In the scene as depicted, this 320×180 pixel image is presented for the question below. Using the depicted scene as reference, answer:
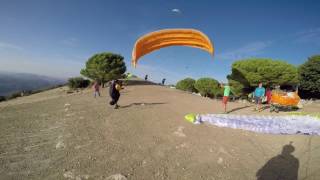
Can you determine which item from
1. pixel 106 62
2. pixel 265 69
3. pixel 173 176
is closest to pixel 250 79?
pixel 265 69

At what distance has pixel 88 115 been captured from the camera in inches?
545

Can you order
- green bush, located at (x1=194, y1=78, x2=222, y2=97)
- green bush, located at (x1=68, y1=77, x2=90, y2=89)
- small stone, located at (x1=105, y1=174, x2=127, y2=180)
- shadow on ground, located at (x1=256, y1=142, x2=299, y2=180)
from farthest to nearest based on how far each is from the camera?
green bush, located at (x1=194, y1=78, x2=222, y2=97)
green bush, located at (x1=68, y1=77, x2=90, y2=89)
shadow on ground, located at (x1=256, y1=142, x2=299, y2=180)
small stone, located at (x1=105, y1=174, x2=127, y2=180)

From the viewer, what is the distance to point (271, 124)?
1281 cm

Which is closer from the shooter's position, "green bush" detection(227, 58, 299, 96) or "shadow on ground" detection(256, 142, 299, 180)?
"shadow on ground" detection(256, 142, 299, 180)

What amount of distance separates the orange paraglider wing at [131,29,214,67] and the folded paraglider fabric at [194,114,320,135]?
5.60 m

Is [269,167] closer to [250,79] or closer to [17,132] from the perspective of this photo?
[17,132]

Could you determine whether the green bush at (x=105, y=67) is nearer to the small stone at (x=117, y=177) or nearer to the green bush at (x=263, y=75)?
the green bush at (x=263, y=75)

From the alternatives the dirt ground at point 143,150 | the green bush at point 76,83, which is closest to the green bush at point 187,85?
the green bush at point 76,83

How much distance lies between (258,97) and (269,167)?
1082 centimetres

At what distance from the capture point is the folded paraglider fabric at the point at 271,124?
1230cm

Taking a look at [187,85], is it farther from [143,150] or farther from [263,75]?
[143,150]

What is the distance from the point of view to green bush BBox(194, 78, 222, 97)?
60.9 metres

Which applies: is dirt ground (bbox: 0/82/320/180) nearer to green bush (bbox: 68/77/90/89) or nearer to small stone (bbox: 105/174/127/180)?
small stone (bbox: 105/174/127/180)

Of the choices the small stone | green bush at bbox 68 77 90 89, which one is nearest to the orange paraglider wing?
the small stone
